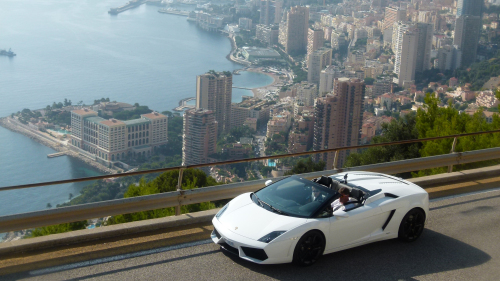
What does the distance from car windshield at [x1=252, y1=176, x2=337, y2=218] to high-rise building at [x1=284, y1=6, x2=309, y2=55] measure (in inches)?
3990

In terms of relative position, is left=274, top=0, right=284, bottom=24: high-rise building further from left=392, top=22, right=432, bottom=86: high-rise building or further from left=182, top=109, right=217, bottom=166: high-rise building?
left=182, top=109, right=217, bottom=166: high-rise building

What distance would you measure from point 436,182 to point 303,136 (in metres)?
39.4

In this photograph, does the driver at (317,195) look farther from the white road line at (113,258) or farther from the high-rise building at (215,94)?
the high-rise building at (215,94)

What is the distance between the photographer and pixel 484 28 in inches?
4134

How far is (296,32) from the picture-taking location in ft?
366

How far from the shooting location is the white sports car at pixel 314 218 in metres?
5.31

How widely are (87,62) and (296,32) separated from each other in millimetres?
49102

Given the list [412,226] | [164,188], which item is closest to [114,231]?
[412,226]

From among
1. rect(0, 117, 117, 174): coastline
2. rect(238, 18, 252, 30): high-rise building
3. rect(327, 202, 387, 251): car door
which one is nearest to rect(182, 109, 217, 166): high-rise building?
rect(0, 117, 117, 174): coastline

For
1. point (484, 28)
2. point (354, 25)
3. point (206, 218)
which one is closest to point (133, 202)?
point (206, 218)

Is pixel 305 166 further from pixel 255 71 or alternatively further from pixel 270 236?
pixel 255 71

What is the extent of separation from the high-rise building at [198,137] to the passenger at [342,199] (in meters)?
36.0

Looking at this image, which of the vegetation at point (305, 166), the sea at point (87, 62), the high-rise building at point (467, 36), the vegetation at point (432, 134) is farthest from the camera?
the high-rise building at point (467, 36)

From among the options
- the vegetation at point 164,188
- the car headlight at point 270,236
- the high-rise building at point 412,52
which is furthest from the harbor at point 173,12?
the car headlight at point 270,236
